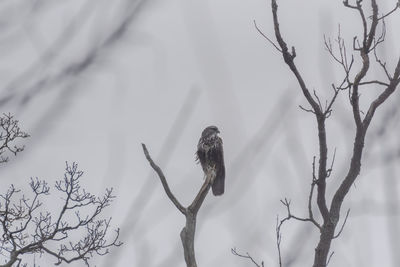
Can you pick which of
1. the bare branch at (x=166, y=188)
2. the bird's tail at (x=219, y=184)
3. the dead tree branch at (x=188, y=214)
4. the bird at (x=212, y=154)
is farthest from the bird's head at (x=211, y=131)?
the bare branch at (x=166, y=188)

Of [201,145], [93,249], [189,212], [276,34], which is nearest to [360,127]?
[276,34]

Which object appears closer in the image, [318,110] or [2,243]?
[318,110]

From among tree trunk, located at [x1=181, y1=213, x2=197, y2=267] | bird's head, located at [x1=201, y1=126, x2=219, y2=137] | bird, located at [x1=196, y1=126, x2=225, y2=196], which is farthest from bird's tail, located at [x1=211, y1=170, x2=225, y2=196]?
tree trunk, located at [x1=181, y1=213, x2=197, y2=267]

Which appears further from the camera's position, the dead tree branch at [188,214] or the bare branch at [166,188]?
the bare branch at [166,188]

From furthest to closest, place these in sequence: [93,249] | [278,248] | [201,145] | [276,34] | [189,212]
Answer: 1. [201,145]
2. [93,249]
3. [189,212]
4. [276,34]
5. [278,248]

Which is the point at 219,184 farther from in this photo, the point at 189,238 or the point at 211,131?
the point at 189,238

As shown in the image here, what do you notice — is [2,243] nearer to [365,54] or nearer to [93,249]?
[93,249]

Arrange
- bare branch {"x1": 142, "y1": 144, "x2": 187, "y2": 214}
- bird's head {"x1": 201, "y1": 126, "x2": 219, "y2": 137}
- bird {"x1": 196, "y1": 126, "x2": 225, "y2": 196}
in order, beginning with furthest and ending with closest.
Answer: bird's head {"x1": 201, "y1": 126, "x2": 219, "y2": 137}
bird {"x1": 196, "y1": 126, "x2": 225, "y2": 196}
bare branch {"x1": 142, "y1": 144, "x2": 187, "y2": 214}

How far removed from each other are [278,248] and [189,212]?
2.40 metres

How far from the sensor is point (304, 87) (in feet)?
16.1

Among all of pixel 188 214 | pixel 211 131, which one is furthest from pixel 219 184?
pixel 188 214

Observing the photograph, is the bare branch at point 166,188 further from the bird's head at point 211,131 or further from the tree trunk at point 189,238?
the bird's head at point 211,131

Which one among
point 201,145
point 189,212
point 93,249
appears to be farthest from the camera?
point 201,145

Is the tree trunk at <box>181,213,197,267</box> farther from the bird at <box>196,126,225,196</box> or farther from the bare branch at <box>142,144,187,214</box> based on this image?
the bird at <box>196,126,225,196</box>
